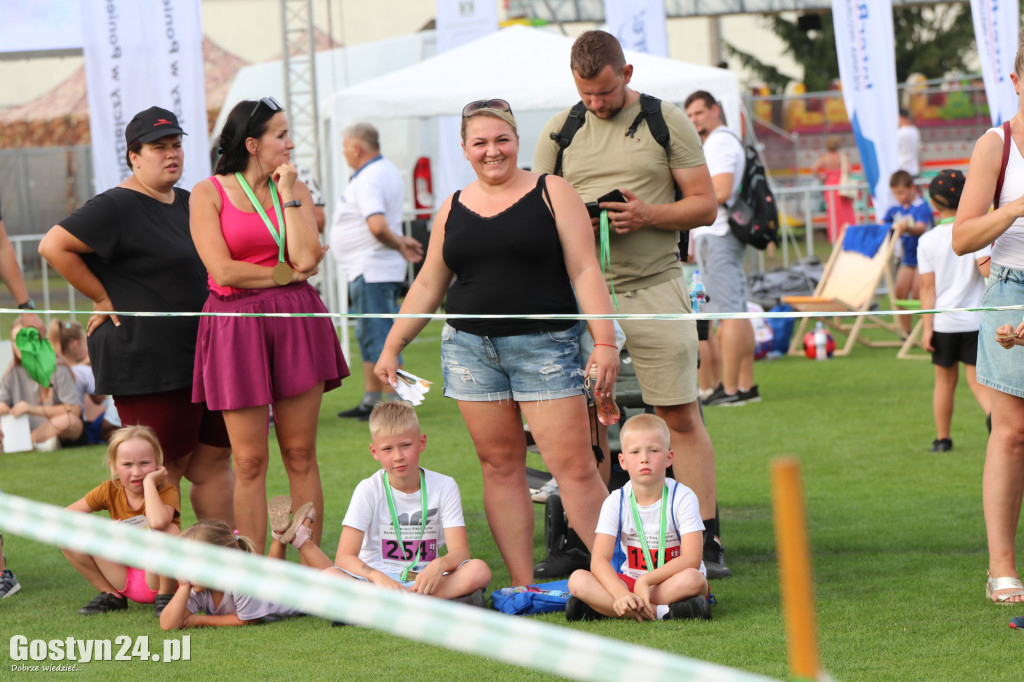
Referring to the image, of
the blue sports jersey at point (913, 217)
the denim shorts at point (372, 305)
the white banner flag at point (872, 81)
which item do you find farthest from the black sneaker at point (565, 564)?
the white banner flag at point (872, 81)

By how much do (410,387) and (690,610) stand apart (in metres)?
1.18

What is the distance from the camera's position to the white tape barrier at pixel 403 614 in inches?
53.4

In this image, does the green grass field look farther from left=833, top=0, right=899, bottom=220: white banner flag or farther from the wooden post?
left=833, top=0, right=899, bottom=220: white banner flag

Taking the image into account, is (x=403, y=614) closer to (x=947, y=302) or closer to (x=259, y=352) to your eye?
(x=259, y=352)

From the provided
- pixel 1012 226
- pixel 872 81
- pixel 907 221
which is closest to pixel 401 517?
pixel 1012 226

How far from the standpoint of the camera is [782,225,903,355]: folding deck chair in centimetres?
1182

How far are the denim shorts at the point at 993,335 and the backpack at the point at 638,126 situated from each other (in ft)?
3.92

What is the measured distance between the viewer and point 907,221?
460 inches

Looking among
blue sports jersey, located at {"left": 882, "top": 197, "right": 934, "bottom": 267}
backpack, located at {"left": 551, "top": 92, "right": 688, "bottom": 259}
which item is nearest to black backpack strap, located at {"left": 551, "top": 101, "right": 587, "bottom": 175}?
backpack, located at {"left": 551, "top": 92, "right": 688, "bottom": 259}

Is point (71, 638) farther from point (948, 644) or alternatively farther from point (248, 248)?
point (948, 644)

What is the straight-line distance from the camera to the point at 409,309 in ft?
14.1

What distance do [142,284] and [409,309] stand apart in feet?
3.41

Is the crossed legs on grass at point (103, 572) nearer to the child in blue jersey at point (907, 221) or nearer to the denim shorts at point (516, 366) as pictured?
the denim shorts at point (516, 366)

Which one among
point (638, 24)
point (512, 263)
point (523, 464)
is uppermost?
point (638, 24)
